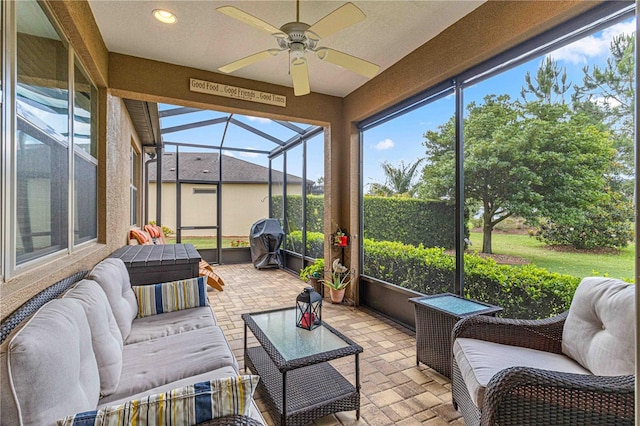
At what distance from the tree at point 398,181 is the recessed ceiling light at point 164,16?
2.70m

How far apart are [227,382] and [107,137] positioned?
3045mm

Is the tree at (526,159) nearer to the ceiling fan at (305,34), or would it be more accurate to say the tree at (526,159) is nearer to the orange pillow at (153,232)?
the ceiling fan at (305,34)

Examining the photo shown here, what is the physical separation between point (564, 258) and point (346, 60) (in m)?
2.14

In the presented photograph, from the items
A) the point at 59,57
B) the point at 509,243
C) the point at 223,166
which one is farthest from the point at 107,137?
the point at 223,166

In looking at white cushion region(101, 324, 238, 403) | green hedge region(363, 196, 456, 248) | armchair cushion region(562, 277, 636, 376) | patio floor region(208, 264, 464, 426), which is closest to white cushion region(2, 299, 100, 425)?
white cushion region(101, 324, 238, 403)

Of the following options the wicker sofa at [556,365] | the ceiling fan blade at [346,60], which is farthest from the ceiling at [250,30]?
the wicker sofa at [556,365]

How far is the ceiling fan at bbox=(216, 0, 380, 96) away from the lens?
189 centimetres

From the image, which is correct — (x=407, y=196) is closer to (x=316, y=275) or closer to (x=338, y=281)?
(x=338, y=281)

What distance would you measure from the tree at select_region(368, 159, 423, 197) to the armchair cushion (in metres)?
2.01

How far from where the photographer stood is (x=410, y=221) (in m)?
3.63

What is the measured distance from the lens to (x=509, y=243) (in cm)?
255

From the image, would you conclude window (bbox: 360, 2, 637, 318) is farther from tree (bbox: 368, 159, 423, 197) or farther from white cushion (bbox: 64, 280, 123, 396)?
white cushion (bbox: 64, 280, 123, 396)

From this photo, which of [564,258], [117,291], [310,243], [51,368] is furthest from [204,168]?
[564,258]

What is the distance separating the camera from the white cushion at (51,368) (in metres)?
0.92
